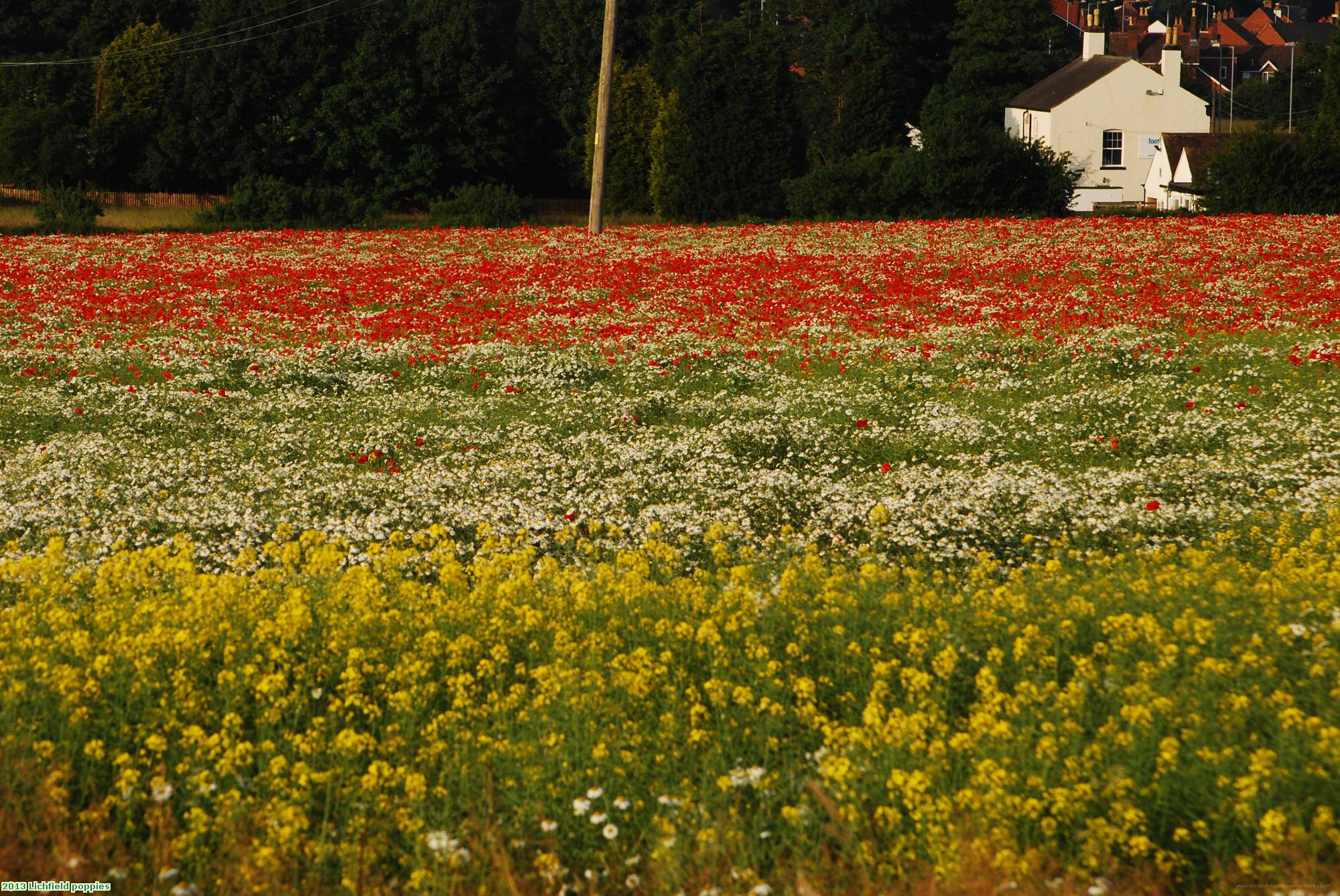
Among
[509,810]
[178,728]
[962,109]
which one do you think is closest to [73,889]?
[178,728]

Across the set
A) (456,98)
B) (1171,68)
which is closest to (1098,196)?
(1171,68)

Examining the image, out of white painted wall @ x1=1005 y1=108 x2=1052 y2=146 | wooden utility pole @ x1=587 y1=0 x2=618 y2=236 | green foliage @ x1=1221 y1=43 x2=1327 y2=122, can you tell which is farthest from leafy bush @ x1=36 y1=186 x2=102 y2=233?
green foliage @ x1=1221 y1=43 x2=1327 y2=122

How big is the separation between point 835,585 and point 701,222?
43137 millimetres

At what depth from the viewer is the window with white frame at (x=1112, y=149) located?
66.3m

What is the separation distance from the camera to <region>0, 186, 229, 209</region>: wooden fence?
6125 centimetres

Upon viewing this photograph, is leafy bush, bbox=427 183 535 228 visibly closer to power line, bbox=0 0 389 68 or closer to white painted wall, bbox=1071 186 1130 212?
power line, bbox=0 0 389 68

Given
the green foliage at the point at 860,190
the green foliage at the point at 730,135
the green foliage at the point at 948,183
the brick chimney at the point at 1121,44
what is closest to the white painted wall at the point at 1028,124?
the green foliage at the point at 730,135

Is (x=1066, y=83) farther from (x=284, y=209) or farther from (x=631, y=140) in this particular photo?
(x=284, y=209)

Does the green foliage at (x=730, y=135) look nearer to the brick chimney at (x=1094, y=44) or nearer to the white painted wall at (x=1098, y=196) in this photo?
the white painted wall at (x=1098, y=196)

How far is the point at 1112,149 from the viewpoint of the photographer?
66.6 meters

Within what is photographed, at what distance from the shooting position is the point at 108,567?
7289mm

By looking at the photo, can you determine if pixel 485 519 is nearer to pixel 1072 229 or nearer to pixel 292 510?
pixel 292 510

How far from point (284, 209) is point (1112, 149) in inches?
1810

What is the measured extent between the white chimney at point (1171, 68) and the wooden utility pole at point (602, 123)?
140ft
